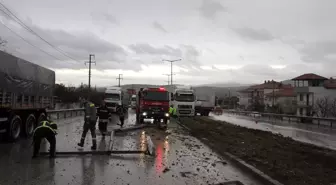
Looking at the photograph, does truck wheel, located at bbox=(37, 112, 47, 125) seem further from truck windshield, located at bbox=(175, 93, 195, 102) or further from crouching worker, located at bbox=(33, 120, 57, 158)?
truck windshield, located at bbox=(175, 93, 195, 102)

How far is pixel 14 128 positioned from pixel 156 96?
45.2ft

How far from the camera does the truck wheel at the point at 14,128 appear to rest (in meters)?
13.8

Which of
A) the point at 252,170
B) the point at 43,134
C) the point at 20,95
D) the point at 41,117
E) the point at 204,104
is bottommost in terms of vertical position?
the point at 252,170

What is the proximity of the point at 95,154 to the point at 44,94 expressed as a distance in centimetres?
838

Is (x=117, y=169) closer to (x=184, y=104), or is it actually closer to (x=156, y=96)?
(x=156, y=96)

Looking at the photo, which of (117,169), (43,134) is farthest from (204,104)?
(117,169)

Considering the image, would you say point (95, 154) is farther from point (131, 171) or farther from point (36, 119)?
point (36, 119)

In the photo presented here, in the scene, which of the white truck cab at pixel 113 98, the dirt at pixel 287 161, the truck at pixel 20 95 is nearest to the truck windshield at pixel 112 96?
the white truck cab at pixel 113 98

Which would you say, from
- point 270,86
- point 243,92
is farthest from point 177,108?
point 243,92

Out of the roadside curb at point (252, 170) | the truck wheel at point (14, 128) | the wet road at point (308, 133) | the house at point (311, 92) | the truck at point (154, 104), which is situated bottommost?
the wet road at point (308, 133)

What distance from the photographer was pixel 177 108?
38000 millimetres

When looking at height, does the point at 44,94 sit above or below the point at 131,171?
above

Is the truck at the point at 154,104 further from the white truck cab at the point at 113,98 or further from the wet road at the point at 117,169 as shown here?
the white truck cab at the point at 113,98

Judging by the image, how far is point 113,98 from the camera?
140 ft
